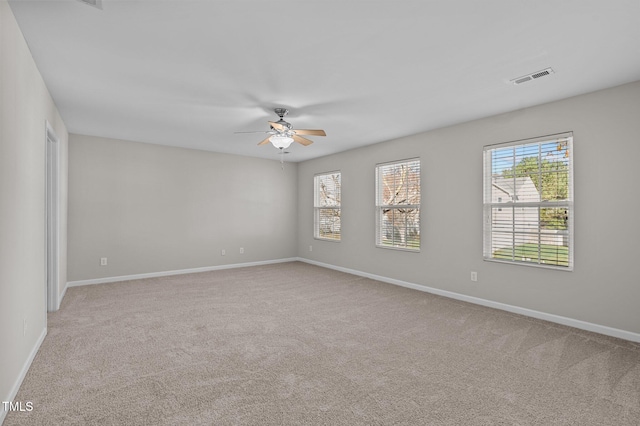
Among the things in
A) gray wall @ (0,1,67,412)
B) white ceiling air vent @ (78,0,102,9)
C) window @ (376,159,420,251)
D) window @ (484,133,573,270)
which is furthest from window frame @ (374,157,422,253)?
gray wall @ (0,1,67,412)

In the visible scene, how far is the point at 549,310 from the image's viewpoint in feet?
11.8

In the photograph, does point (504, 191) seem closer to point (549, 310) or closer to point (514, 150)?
point (514, 150)

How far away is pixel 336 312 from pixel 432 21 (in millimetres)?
3127

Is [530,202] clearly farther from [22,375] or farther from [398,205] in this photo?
[22,375]

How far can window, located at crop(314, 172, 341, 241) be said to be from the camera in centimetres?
674

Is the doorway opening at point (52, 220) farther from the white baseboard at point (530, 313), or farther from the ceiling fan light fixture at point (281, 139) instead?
the white baseboard at point (530, 313)

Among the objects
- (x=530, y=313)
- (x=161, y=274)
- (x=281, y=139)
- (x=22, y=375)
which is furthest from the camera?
(x=161, y=274)

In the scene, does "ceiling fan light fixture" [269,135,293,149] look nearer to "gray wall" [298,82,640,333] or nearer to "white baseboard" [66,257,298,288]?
"gray wall" [298,82,640,333]

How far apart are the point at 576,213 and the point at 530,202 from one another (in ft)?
1.56

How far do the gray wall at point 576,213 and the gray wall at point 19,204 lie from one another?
15.0 feet

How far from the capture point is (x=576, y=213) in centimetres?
341

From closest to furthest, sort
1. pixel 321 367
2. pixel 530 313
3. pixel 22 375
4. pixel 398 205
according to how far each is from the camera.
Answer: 1. pixel 22 375
2. pixel 321 367
3. pixel 530 313
4. pixel 398 205

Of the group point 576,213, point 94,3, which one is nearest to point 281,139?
point 94,3

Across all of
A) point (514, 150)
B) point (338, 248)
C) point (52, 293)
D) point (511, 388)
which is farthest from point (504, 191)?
point (52, 293)
